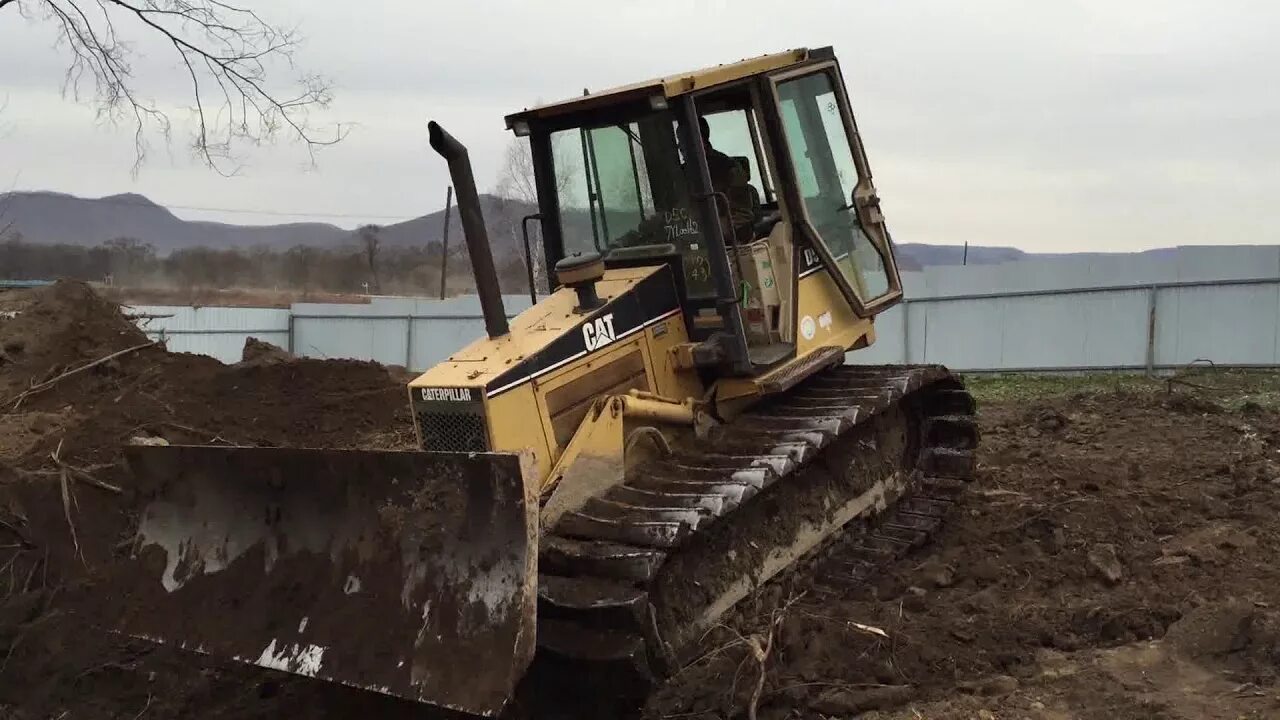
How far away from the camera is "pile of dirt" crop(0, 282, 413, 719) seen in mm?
6043

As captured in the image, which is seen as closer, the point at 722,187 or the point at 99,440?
the point at 722,187

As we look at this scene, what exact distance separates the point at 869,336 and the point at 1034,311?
1123 cm

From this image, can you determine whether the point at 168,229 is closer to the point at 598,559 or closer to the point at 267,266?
the point at 267,266

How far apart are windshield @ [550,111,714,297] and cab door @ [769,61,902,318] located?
75 cm

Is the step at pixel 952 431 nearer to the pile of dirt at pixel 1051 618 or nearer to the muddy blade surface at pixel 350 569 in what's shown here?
the pile of dirt at pixel 1051 618

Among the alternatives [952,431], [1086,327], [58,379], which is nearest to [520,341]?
[952,431]

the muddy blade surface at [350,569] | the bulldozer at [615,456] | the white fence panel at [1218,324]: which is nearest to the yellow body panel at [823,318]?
the bulldozer at [615,456]

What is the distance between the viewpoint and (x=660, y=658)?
4.91 m

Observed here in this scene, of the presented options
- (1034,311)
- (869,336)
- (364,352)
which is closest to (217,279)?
(364,352)

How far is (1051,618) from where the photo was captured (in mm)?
5723

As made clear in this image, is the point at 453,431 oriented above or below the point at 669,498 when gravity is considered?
above

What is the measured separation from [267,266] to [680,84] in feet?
200

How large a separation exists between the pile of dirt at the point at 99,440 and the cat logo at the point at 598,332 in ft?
7.35

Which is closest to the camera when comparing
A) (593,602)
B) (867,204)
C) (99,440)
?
(593,602)
